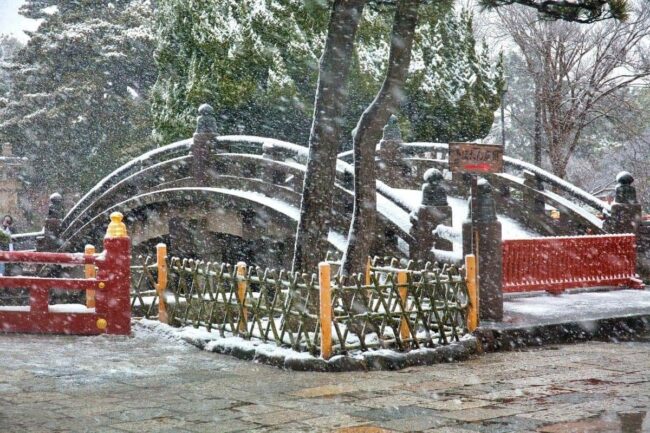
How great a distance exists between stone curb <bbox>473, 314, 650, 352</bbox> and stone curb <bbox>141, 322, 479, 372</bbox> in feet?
1.19

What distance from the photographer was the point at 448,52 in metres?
26.7

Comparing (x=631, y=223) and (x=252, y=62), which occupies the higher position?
(x=252, y=62)

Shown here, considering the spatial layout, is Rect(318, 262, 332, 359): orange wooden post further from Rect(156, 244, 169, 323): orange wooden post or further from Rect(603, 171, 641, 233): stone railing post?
Rect(603, 171, 641, 233): stone railing post

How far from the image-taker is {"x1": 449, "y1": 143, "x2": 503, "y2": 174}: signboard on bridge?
10992 millimetres

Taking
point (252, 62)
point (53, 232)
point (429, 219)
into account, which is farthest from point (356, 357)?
point (53, 232)

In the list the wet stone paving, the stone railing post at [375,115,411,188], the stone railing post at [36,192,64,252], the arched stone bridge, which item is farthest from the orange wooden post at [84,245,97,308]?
the stone railing post at [36,192,64,252]

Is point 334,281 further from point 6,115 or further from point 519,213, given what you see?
point 6,115

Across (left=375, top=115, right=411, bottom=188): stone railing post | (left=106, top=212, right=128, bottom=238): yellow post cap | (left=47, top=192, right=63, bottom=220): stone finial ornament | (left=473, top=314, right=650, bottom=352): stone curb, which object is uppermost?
(left=375, top=115, right=411, bottom=188): stone railing post

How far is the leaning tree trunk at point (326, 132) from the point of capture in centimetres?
1181

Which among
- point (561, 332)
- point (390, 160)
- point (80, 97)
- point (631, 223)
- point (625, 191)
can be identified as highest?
point (80, 97)

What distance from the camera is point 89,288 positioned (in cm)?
1268

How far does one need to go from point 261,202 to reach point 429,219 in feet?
15.1

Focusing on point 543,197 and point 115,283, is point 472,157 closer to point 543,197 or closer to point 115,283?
point 115,283

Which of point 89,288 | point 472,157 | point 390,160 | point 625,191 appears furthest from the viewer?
point 390,160
